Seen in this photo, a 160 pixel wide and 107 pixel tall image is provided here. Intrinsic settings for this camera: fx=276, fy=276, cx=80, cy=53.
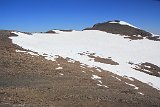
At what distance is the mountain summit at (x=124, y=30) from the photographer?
316 feet

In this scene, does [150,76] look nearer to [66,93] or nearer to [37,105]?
[66,93]

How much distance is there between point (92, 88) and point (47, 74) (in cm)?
684

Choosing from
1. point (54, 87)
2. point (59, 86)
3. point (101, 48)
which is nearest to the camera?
point (54, 87)

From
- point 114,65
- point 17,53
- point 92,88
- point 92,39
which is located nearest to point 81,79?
point 92,88

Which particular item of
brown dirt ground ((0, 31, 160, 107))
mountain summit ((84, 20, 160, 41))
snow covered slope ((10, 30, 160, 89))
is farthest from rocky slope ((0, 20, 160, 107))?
mountain summit ((84, 20, 160, 41))

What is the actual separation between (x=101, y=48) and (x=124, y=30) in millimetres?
32599

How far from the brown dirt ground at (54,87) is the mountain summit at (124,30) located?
5567 centimetres

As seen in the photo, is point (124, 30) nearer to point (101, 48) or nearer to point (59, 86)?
point (101, 48)

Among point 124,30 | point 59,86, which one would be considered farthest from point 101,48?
point 59,86

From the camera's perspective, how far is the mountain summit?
96.2 meters

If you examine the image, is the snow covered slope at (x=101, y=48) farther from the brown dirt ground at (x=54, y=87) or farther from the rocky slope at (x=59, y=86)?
the brown dirt ground at (x=54, y=87)

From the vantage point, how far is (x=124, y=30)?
341 feet

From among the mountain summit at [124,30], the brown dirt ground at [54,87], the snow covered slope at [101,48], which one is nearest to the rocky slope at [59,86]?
the brown dirt ground at [54,87]

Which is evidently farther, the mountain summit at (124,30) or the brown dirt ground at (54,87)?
the mountain summit at (124,30)
